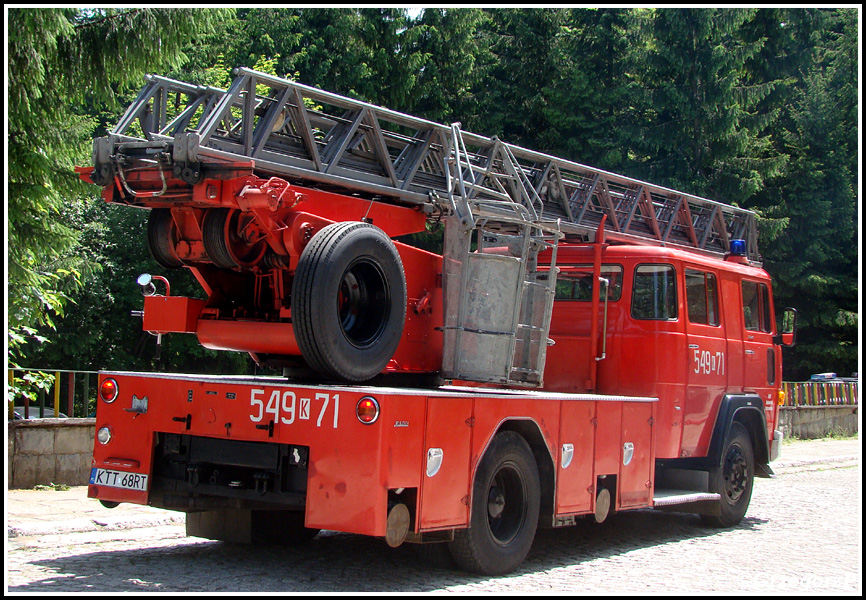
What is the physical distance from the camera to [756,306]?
11109 mm

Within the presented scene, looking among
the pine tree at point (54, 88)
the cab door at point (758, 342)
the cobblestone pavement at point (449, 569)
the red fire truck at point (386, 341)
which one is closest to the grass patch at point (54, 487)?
the pine tree at point (54, 88)

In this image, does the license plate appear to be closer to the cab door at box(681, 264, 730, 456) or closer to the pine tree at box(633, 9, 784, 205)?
the cab door at box(681, 264, 730, 456)

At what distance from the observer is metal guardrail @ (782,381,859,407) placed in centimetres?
2242

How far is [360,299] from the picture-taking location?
283 inches

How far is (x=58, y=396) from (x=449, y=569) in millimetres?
6060

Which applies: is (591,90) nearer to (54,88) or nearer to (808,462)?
Result: (808,462)

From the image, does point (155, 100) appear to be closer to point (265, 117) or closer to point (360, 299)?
point (265, 117)

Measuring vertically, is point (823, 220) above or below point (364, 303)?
above

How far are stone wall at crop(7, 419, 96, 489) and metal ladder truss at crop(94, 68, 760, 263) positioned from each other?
448 centimetres

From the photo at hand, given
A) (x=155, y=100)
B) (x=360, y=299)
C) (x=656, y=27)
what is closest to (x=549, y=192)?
(x=360, y=299)

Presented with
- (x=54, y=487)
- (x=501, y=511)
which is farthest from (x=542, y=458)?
(x=54, y=487)

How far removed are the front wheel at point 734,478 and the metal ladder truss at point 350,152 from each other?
248 cm

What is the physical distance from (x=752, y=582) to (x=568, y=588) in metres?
1.46

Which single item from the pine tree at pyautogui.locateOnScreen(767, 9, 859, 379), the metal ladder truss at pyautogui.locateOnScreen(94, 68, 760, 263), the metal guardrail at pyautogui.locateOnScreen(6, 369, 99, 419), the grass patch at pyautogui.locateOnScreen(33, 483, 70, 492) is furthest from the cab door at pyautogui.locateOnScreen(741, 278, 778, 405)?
the pine tree at pyautogui.locateOnScreen(767, 9, 859, 379)
